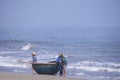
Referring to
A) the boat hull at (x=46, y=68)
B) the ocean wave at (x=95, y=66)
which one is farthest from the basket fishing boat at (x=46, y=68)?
the ocean wave at (x=95, y=66)

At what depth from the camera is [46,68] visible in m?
25.0

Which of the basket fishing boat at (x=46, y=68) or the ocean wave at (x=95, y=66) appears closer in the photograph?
the basket fishing boat at (x=46, y=68)

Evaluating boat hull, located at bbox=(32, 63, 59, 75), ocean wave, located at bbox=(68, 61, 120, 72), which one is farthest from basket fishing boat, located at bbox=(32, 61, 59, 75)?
ocean wave, located at bbox=(68, 61, 120, 72)

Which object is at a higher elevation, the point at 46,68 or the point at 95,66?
the point at 95,66

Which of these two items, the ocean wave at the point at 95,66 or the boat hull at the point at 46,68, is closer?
the boat hull at the point at 46,68

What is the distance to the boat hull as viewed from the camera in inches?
981

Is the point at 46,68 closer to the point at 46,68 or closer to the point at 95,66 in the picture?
the point at 46,68

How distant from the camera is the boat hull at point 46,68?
24.9 metres

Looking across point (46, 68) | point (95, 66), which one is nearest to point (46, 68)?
point (46, 68)

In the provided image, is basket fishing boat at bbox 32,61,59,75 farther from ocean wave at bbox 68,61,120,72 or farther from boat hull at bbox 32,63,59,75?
ocean wave at bbox 68,61,120,72

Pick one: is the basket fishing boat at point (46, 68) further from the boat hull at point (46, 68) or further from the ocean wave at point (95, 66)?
the ocean wave at point (95, 66)

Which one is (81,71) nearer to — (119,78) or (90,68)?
(90,68)

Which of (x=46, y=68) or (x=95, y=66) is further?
(x=95, y=66)

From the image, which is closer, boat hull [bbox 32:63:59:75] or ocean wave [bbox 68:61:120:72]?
boat hull [bbox 32:63:59:75]
